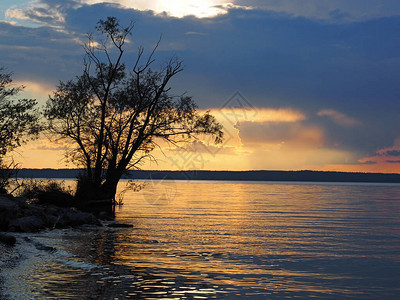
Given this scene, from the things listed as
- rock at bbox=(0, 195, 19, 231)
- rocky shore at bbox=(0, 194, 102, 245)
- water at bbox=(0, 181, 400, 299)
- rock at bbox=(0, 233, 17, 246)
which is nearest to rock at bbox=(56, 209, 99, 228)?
rocky shore at bbox=(0, 194, 102, 245)

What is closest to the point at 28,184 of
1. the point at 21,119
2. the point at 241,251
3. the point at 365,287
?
the point at 21,119

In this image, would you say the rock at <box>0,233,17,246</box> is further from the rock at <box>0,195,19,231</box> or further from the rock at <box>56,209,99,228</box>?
the rock at <box>56,209,99,228</box>

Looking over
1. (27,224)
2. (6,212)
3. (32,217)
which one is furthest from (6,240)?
(32,217)

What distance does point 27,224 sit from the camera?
27672 millimetres

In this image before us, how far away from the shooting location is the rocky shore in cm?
2684

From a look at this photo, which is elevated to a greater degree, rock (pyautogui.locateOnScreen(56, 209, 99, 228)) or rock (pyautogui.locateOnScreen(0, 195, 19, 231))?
rock (pyautogui.locateOnScreen(0, 195, 19, 231))

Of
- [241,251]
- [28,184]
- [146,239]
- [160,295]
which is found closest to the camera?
[160,295]

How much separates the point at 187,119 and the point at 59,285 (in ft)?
108

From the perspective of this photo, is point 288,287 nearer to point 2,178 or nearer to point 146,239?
point 146,239

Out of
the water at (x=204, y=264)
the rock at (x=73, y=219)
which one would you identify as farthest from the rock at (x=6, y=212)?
the rock at (x=73, y=219)

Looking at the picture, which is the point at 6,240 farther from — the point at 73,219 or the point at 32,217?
the point at 73,219

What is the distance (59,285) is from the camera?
14.7 m

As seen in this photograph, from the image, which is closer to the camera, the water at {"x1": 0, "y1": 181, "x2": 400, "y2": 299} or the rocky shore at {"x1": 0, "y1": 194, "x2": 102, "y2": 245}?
the water at {"x1": 0, "y1": 181, "x2": 400, "y2": 299}

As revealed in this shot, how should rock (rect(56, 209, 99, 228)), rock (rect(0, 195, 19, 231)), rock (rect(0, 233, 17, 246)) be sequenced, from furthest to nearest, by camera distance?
rock (rect(56, 209, 99, 228)), rock (rect(0, 195, 19, 231)), rock (rect(0, 233, 17, 246))
